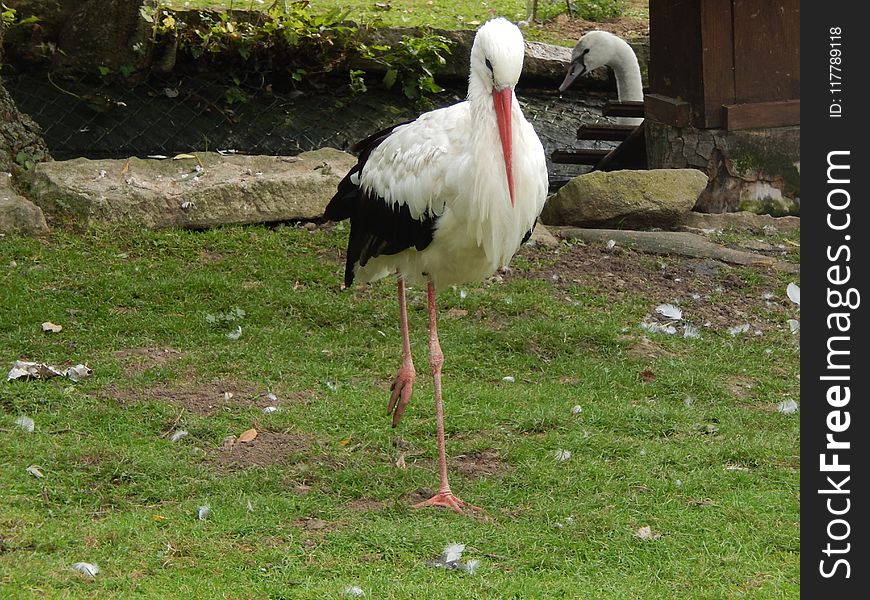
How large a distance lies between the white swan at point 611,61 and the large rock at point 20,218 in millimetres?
5848

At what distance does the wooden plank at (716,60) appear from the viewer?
29.6ft

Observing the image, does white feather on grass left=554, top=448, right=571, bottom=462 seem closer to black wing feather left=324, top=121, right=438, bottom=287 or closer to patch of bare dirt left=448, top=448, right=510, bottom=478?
patch of bare dirt left=448, top=448, right=510, bottom=478

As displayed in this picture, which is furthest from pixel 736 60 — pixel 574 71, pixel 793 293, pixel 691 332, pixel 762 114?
pixel 691 332

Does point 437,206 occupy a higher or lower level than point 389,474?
higher

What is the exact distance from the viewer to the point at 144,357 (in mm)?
6121

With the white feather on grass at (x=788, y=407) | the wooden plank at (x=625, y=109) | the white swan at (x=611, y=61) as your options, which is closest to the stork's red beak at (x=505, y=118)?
the white feather on grass at (x=788, y=407)

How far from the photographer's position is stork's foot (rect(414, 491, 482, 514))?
4.59m

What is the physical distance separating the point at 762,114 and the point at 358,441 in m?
5.51

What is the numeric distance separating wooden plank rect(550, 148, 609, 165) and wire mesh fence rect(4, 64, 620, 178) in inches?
11.8

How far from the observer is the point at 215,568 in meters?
3.97

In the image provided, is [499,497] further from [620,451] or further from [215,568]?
[215,568]

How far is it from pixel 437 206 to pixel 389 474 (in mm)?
1181

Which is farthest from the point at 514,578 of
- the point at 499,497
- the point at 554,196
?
the point at 554,196

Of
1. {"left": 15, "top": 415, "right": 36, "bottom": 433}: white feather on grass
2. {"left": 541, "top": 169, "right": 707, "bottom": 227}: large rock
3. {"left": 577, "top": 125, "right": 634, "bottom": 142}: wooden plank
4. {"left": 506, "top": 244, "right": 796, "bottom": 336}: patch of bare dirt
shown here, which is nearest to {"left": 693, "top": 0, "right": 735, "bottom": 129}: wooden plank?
{"left": 541, "top": 169, "right": 707, "bottom": 227}: large rock
